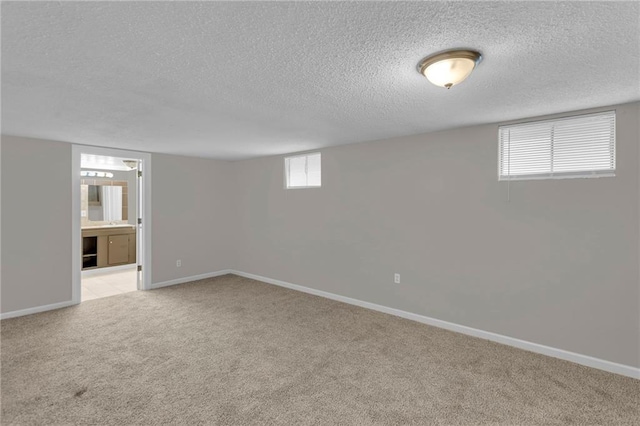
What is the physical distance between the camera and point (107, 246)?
6.41 metres

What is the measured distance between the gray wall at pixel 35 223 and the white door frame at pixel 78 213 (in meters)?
0.06


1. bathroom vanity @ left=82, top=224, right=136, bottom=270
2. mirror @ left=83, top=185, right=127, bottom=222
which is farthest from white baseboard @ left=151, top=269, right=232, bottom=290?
mirror @ left=83, top=185, right=127, bottom=222

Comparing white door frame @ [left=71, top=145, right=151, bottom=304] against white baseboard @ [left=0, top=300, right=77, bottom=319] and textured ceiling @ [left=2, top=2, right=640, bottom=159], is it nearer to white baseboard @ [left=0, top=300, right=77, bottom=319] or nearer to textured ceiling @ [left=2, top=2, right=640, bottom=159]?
white baseboard @ [left=0, top=300, right=77, bottom=319]

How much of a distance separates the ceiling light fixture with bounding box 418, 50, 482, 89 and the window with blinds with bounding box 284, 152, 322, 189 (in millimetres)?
3020

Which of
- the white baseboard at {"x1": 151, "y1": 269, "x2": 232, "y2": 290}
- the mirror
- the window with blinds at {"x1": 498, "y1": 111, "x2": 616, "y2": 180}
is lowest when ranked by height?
the white baseboard at {"x1": 151, "y1": 269, "x2": 232, "y2": 290}

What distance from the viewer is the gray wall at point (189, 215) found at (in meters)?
5.13

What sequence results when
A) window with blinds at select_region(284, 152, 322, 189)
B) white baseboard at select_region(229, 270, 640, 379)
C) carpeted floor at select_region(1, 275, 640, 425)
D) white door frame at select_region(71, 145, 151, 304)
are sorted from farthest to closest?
window with blinds at select_region(284, 152, 322, 189) < white door frame at select_region(71, 145, 151, 304) < white baseboard at select_region(229, 270, 640, 379) < carpeted floor at select_region(1, 275, 640, 425)

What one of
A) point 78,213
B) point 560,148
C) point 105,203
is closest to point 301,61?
point 560,148

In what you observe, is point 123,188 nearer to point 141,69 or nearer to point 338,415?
point 141,69

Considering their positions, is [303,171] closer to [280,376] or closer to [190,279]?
[190,279]

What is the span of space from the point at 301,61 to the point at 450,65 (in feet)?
2.71

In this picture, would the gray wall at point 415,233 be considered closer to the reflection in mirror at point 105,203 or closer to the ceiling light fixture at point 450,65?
the ceiling light fixture at point 450,65

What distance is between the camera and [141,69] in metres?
1.88

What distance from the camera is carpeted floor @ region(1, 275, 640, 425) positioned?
6.77 ft
